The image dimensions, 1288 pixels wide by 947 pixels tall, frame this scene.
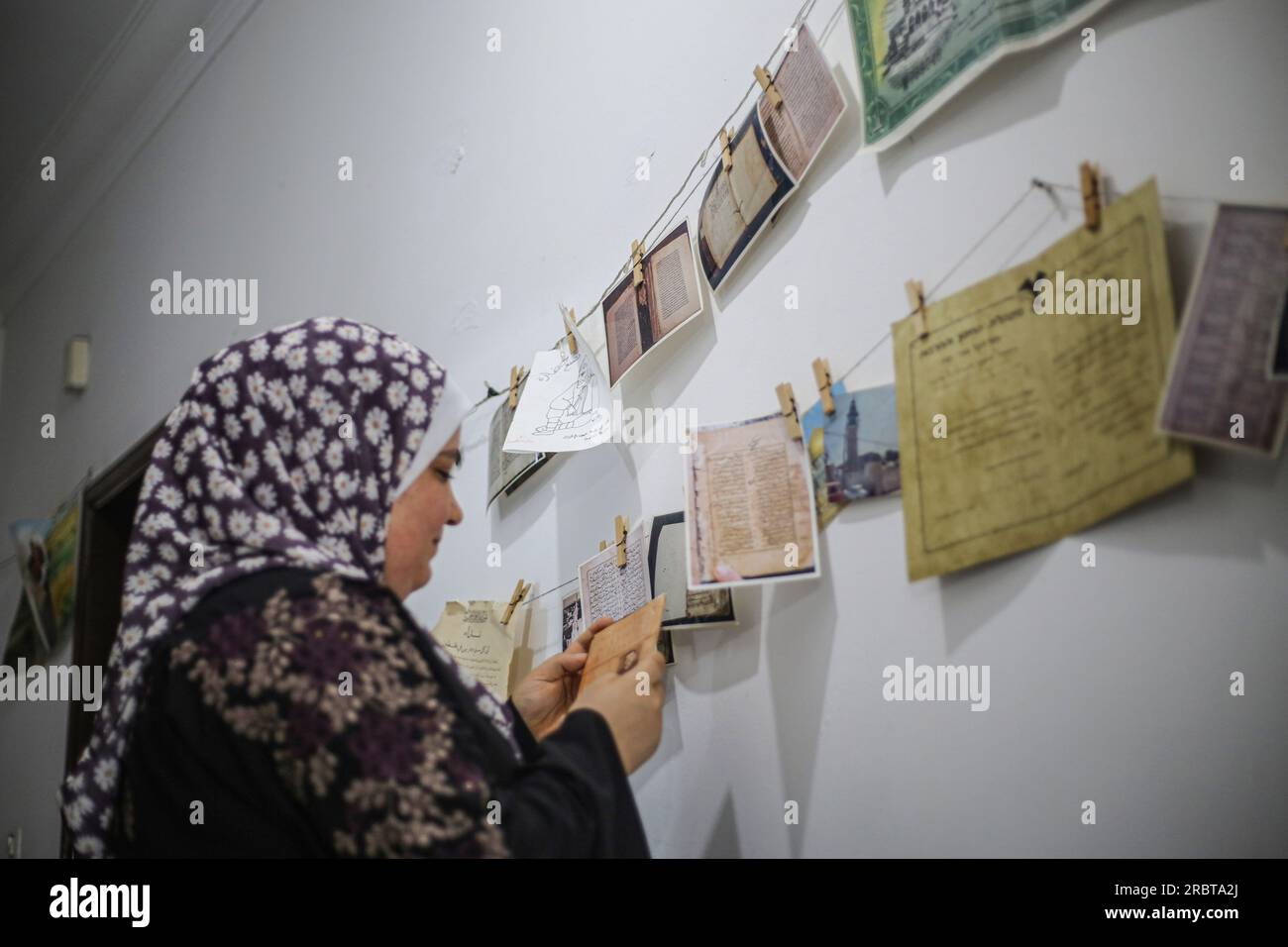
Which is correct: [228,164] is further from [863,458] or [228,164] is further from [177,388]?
[863,458]

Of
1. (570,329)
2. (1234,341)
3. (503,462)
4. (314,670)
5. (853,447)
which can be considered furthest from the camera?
(503,462)

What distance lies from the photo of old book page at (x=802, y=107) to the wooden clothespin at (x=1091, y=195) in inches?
12.4

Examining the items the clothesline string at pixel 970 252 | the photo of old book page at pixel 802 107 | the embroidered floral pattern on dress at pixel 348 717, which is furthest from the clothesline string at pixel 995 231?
the embroidered floral pattern on dress at pixel 348 717

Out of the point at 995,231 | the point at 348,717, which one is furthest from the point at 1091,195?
the point at 348,717

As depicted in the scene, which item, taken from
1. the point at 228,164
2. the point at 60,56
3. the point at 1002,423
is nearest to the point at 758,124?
the point at 1002,423

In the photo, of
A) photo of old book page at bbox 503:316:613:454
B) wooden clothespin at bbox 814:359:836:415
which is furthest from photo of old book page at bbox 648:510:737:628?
wooden clothespin at bbox 814:359:836:415

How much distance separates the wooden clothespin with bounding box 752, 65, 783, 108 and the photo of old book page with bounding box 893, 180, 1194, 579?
0.34 meters

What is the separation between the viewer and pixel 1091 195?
91 cm

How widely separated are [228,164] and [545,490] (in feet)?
5.96

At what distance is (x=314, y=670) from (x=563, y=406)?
2.33 ft

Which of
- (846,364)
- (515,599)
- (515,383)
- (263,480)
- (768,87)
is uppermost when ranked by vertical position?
(768,87)

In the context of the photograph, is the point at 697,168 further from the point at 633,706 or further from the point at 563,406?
the point at 633,706

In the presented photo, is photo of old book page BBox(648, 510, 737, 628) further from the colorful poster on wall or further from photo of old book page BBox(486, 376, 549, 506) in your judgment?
the colorful poster on wall

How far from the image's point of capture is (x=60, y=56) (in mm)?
3246
